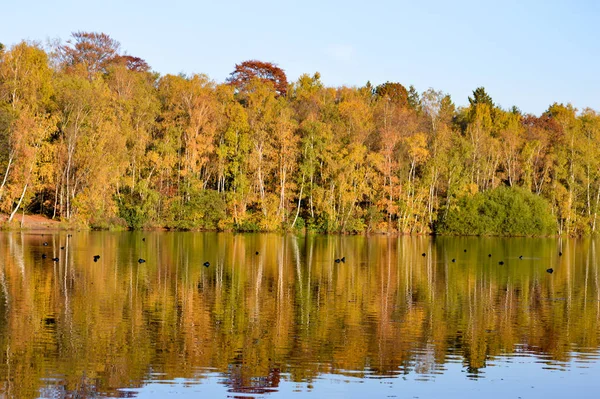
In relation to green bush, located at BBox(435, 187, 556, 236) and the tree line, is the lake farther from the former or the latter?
green bush, located at BBox(435, 187, 556, 236)

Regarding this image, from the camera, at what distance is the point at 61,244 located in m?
51.5

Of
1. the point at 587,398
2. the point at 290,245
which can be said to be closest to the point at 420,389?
the point at 587,398

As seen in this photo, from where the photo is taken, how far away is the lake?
15469 mm

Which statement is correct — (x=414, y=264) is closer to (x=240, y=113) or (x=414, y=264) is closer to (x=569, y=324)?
(x=569, y=324)

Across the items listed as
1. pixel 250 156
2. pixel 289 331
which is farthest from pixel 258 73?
pixel 289 331

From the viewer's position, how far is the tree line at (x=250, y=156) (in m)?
71.3

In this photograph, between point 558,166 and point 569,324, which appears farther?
point 558,166

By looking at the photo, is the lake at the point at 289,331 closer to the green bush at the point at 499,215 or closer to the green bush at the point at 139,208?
the green bush at the point at 139,208

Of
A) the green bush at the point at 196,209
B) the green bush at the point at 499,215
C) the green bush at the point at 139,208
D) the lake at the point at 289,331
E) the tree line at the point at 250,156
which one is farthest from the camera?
the green bush at the point at 499,215

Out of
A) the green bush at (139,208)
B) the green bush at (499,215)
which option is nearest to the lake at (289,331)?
the green bush at (139,208)

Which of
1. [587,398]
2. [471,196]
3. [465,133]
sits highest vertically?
[465,133]

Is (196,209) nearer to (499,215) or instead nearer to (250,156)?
(250,156)

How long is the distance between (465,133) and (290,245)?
40246 mm

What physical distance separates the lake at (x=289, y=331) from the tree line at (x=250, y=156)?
107 ft
